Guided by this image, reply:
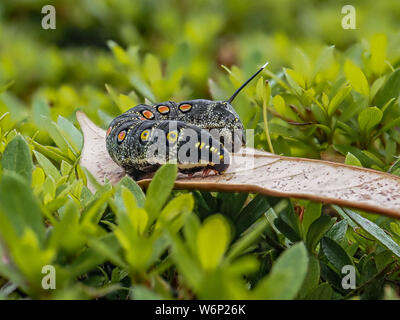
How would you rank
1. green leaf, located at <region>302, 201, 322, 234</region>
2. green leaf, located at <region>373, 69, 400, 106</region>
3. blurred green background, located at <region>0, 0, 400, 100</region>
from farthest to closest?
blurred green background, located at <region>0, 0, 400, 100</region>, green leaf, located at <region>373, 69, 400, 106</region>, green leaf, located at <region>302, 201, 322, 234</region>

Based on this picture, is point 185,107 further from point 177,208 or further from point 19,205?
point 19,205

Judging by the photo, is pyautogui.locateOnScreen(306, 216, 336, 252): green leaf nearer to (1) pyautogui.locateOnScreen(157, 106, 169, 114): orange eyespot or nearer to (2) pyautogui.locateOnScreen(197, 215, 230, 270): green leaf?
(2) pyautogui.locateOnScreen(197, 215, 230, 270): green leaf

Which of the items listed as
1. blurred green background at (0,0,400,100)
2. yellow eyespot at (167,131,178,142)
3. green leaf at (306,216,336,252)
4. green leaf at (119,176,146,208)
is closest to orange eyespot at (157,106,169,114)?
yellow eyespot at (167,131,178,142)

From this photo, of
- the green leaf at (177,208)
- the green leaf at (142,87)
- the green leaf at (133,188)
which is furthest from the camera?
the green leaf at (142,87)

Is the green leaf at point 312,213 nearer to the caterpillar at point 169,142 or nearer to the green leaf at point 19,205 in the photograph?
the caterpillar at point 169,142

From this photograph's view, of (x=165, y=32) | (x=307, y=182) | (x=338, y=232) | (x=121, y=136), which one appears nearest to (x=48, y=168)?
(x=121, y=136)

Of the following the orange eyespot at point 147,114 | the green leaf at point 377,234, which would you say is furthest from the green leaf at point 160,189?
the orange eyespot at point 147,114

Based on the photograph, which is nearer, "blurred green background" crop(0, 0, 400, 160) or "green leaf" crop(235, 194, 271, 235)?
"green leaf" crop(235, 194, 271, 235)
